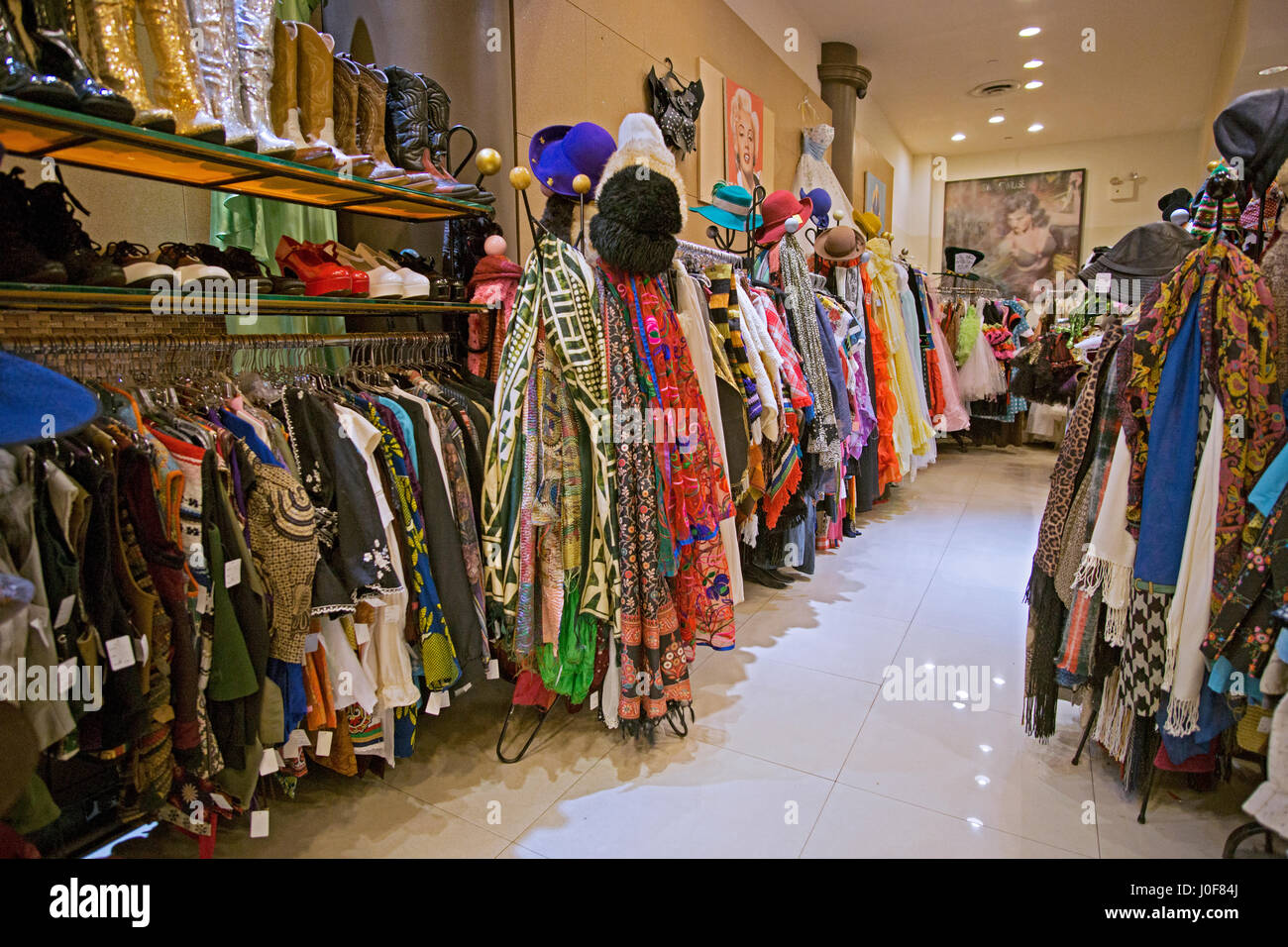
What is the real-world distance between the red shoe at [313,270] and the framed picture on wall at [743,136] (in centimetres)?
287

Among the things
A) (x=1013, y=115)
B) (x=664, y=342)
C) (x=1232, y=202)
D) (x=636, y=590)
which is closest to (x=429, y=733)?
(x=636, y=590)

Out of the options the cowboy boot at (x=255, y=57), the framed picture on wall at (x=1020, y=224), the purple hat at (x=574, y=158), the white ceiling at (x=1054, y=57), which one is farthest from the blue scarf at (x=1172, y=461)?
the framed picture on wall at (x=1020, y=224)

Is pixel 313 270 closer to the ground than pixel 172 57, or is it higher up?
closer to the ground

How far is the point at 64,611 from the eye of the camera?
1313 mm

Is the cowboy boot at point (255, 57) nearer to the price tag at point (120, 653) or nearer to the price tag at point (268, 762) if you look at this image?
the price tag at point (120, 653)

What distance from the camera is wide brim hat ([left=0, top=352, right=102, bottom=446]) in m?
0.89

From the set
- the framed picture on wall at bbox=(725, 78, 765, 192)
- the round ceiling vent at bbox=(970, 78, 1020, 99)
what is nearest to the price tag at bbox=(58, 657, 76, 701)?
the framed picture on wall at bbox=(725, 78, 765, 192)

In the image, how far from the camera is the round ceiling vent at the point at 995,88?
669 centimetres

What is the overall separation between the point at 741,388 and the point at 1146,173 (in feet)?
28.6

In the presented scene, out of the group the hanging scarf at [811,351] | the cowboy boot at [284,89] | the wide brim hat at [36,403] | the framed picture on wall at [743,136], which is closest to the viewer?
the wide brim hat at [36,403]

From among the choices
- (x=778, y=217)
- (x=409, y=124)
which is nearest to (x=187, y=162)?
(x=409, y=124)

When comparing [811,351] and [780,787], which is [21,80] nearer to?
[780,787]

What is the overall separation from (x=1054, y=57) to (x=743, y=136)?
3.63 metres
